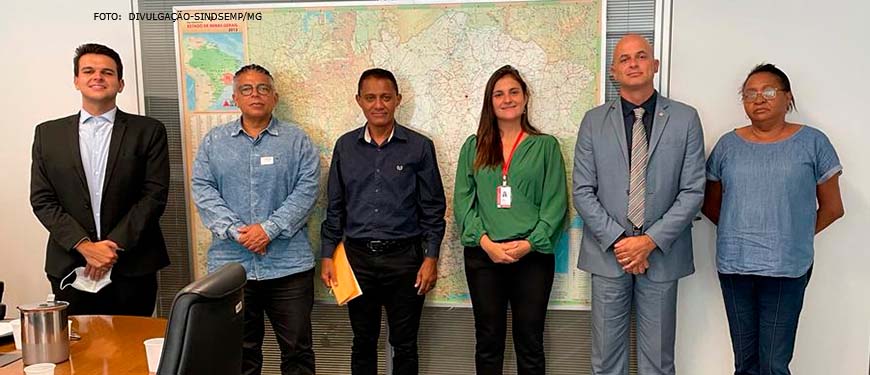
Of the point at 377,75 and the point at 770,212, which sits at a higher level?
the point at 377,75

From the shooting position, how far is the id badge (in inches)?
114

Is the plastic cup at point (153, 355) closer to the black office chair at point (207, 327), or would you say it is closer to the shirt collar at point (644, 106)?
the black office chair at point (207, 327)

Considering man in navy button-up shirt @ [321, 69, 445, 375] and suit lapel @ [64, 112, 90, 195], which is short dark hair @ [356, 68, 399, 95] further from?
suit lapel @ [64, 112, 90, 195]

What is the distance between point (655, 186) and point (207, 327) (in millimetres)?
2010

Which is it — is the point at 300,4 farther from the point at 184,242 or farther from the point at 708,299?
the point at 708,299

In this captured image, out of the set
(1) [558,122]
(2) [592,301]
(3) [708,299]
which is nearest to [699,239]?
(3) [708,299]

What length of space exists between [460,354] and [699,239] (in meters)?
1.33

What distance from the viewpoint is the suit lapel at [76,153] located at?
2.92 meters

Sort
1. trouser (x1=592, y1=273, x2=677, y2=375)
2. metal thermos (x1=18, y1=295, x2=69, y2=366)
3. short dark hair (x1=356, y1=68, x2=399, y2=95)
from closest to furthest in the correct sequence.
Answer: metal thermos (x1=18, y1=295, x2=69, y2=366) < trouser (x1=592, y1=273, x2=677, y2=375) < short dark hair (x1=356, y1=68, x2=399, y2=95)

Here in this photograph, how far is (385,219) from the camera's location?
2.99m

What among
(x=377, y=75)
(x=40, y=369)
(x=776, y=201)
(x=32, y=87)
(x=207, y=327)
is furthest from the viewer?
(x=32, y=87)

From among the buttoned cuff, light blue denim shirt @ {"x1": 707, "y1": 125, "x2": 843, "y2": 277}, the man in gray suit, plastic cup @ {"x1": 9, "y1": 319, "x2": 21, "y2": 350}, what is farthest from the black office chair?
light blue denim shirt @ {"x1": 707, "y1": 125, "x2": 843, "y2": 277}

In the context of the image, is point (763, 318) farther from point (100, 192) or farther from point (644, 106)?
point (100, 192)

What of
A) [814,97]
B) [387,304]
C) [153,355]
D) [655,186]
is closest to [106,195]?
[387,304]
